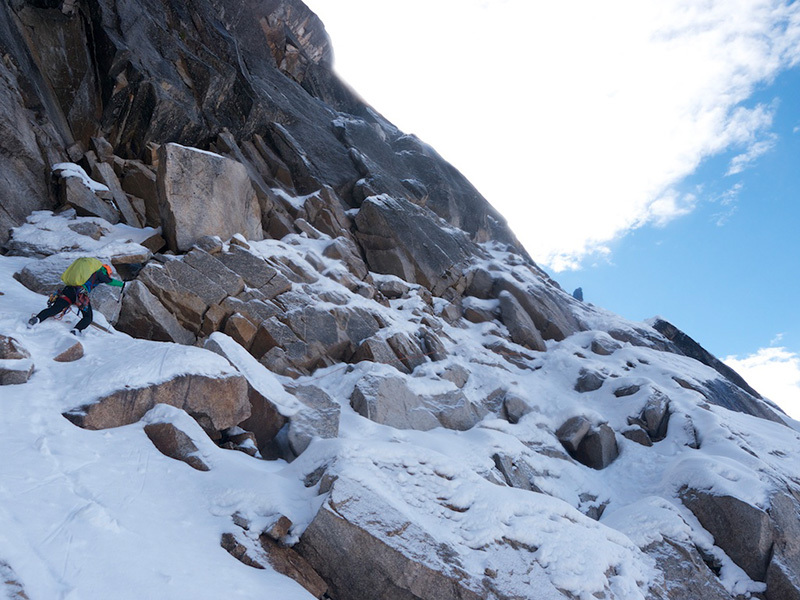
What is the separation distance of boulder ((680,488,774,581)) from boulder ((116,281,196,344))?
14.2 metres

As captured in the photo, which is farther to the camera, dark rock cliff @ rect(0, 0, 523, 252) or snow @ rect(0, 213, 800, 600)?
dark rock cliff @ rect(0, 0, 523, 252)

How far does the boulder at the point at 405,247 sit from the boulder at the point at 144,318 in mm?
12536

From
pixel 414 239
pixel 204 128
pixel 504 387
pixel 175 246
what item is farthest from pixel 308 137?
pixel 504 387

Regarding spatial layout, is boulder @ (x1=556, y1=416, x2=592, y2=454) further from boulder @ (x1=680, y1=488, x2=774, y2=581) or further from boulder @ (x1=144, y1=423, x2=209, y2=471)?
boulder @ (x1=144, y1=423, x2=209, y2=471)

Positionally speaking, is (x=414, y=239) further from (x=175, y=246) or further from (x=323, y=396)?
(x=323, y=396)

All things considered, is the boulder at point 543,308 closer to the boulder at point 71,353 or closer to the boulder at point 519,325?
the boulder at point 519,325

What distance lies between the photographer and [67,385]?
820 centimetres

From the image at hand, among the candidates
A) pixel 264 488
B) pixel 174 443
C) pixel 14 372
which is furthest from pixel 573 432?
pixel 14 372

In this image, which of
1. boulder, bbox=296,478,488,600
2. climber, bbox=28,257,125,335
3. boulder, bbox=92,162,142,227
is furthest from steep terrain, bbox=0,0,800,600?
climber, bbox=28,257,125,335

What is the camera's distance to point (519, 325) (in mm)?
24812

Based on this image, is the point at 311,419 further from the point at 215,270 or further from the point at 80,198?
the point at 80,198

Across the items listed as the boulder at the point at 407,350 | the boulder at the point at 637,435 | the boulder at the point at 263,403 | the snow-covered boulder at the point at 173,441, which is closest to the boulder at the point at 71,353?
the snow-covered boulder at the point at 173,441

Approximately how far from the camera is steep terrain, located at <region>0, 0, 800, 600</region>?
6742mm

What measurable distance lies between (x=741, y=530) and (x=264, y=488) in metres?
→ 11.4
